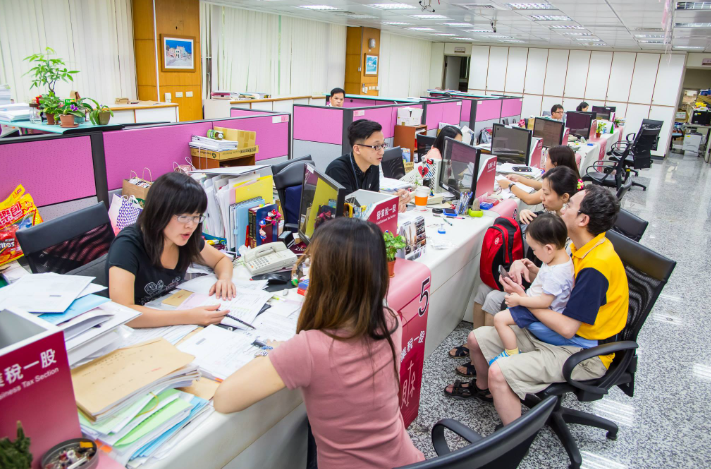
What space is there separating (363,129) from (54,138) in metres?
1.63

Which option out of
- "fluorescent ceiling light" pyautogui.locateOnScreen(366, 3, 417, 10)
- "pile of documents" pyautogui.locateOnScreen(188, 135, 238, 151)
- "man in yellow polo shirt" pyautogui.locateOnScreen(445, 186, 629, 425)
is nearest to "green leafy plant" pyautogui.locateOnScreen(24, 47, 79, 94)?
"pile of documents" pyautogui.locateOnScreen(188, 135, 238, 151)

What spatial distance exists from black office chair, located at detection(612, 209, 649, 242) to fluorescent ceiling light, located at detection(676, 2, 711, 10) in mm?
3944

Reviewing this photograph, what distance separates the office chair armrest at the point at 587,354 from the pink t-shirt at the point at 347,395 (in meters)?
0.92

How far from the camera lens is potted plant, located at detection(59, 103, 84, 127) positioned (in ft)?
11.6

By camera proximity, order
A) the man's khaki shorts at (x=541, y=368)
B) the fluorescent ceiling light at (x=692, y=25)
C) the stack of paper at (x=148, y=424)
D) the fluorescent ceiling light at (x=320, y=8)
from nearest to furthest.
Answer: the stack of paper at (x=148, y=424), the man's khaki shorts at (x=541, y=368), the fluorescent ceiling light at (x=692, y=25), the fluorescent ceiling light at (x=320, y=8)

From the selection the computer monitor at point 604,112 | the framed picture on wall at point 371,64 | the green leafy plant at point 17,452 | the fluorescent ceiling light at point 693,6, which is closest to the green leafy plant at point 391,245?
the green leafy plant at point 17,452

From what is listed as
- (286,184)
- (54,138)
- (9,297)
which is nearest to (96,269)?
(9,297)

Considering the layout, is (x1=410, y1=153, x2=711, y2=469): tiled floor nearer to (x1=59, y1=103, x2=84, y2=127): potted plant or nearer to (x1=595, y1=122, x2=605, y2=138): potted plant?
(x1=59, y1=103, x2=84, y2=127): potted plant

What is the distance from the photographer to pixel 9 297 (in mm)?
1188

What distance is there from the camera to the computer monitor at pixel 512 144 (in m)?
4.56

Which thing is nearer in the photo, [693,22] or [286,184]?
[286,184]

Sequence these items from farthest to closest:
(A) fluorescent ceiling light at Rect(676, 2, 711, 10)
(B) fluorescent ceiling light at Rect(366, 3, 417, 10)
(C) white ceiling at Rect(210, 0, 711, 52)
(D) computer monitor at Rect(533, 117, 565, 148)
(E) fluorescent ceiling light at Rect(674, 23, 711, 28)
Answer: (B) fluorescent ceiling light at Rect(366, 3, 417, 10) → (E) fluorescent ceiling light at Rect(674, 23, 711, 28) → (C) white ceiling at Rect(210, 0, 711, 52) → (D) computer monitor at Rect(533, 117, 565, 148) → (A) fluorescent ceiling light at Rect(676, 2, 711, 10)

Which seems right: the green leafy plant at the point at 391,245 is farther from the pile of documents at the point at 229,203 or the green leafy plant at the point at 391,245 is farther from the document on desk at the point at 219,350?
the pile of documents at the point at 229,203

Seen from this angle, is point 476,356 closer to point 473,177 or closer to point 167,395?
point 473,177
